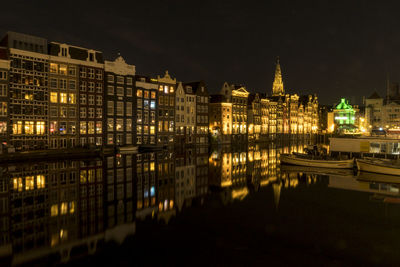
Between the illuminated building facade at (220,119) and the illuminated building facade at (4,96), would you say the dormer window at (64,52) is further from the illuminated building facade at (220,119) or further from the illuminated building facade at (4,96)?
the illuminated building facade at (220,119)

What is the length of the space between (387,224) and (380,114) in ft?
422

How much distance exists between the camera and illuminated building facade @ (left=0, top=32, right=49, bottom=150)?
2042 inches

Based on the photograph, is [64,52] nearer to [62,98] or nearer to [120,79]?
[62,98]

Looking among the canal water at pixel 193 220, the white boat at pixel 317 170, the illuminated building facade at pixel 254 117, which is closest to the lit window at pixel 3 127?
the canal water at pixel 193 220

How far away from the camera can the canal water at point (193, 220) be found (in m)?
14.0

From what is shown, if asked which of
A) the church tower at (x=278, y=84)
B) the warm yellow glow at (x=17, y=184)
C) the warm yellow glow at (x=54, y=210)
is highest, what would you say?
the church tower at (x=278, y=84)

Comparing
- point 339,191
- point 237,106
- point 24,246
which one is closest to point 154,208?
point 24,246

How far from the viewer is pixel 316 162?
4397cm

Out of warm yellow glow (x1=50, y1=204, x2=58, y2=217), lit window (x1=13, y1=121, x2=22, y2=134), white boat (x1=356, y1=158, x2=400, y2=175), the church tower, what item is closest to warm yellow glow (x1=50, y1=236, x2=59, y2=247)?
warm yellow glow (x1=50, y1=204, x2=58, y2=217)

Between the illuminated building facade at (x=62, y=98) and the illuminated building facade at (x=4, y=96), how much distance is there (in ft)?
23.6

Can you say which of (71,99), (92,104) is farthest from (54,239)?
(92,104)

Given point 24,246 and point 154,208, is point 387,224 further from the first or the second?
point 24,246

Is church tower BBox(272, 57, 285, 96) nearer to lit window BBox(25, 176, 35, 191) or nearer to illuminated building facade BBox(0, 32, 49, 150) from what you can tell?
illuminated building facade BBox(0, 32, 49, 150)

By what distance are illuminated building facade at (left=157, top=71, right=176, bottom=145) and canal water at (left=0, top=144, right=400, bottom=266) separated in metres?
43.7
